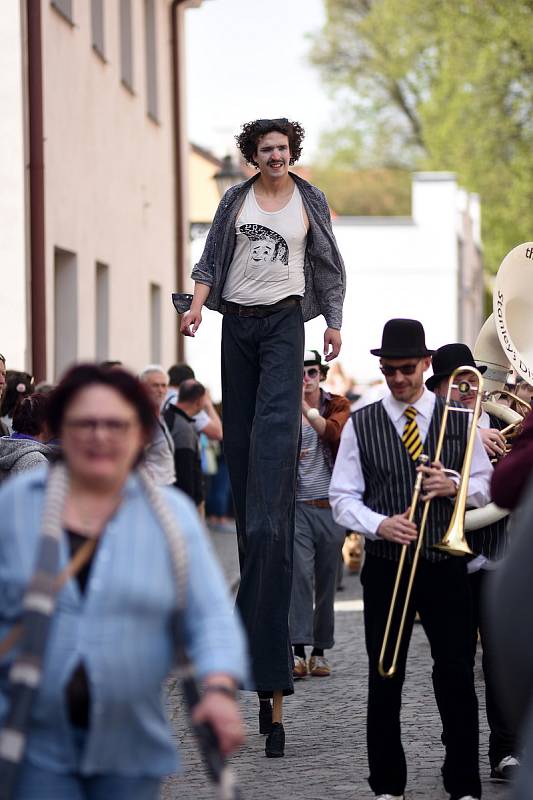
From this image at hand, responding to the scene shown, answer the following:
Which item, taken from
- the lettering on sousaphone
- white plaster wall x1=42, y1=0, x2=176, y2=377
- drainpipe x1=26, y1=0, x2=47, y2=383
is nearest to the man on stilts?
the lettering on sousaphone

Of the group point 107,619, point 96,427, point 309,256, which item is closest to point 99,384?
point 96,427

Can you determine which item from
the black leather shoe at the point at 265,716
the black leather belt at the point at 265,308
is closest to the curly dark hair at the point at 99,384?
the black leather belt at the point at 265,308

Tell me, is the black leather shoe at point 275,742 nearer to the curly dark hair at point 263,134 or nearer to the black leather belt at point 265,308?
the black leather belt at point 265,308

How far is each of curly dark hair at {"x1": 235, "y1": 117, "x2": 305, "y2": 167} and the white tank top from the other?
0.28 m

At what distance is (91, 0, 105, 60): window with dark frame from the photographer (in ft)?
62.4

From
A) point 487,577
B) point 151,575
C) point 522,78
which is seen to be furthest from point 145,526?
point 522,78

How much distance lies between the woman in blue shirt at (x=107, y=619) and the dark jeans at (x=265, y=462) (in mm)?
3531

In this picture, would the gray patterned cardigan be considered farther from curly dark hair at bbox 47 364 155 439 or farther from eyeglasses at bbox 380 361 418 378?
curly dark hair at bbox 47 364 155 439

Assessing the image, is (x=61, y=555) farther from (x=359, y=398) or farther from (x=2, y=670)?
(x=359, y=398)

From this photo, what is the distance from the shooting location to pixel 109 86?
19812 millimetres

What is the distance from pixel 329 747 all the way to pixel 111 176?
41.4 ft

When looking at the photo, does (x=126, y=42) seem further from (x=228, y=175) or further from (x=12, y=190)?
(x=12, y=190)

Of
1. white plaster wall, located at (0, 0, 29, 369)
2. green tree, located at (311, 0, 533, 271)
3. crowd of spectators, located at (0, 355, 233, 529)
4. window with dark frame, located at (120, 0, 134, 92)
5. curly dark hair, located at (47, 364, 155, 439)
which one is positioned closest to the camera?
curly dark hair, located at (47, 364, 155, 439)

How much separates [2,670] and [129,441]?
0.65m
